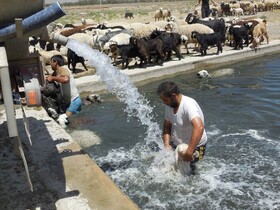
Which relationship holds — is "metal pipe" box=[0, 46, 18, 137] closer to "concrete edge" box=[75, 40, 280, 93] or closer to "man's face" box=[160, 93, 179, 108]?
"man's face" box=[160, 93, 179, 108]

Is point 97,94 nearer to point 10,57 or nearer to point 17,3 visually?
point 10,57

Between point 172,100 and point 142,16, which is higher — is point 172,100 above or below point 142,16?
above

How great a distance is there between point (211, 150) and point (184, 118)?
2.58 m

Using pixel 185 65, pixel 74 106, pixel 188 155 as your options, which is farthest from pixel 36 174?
pixel 185 65

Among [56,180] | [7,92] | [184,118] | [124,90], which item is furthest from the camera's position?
[124,90]

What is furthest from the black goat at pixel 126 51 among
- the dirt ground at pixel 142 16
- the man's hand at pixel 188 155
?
the dirt ground at pixel 142 16

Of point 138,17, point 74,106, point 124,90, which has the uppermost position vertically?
point 74,106

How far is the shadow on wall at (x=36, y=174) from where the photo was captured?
480cm

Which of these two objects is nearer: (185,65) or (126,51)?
(126,51)

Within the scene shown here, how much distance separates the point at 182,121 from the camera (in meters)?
5.43

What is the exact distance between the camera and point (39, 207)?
464cm

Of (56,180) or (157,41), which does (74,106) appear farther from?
(157,41)

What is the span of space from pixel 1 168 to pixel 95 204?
1907mm

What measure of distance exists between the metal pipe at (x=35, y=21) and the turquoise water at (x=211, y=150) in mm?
3011
